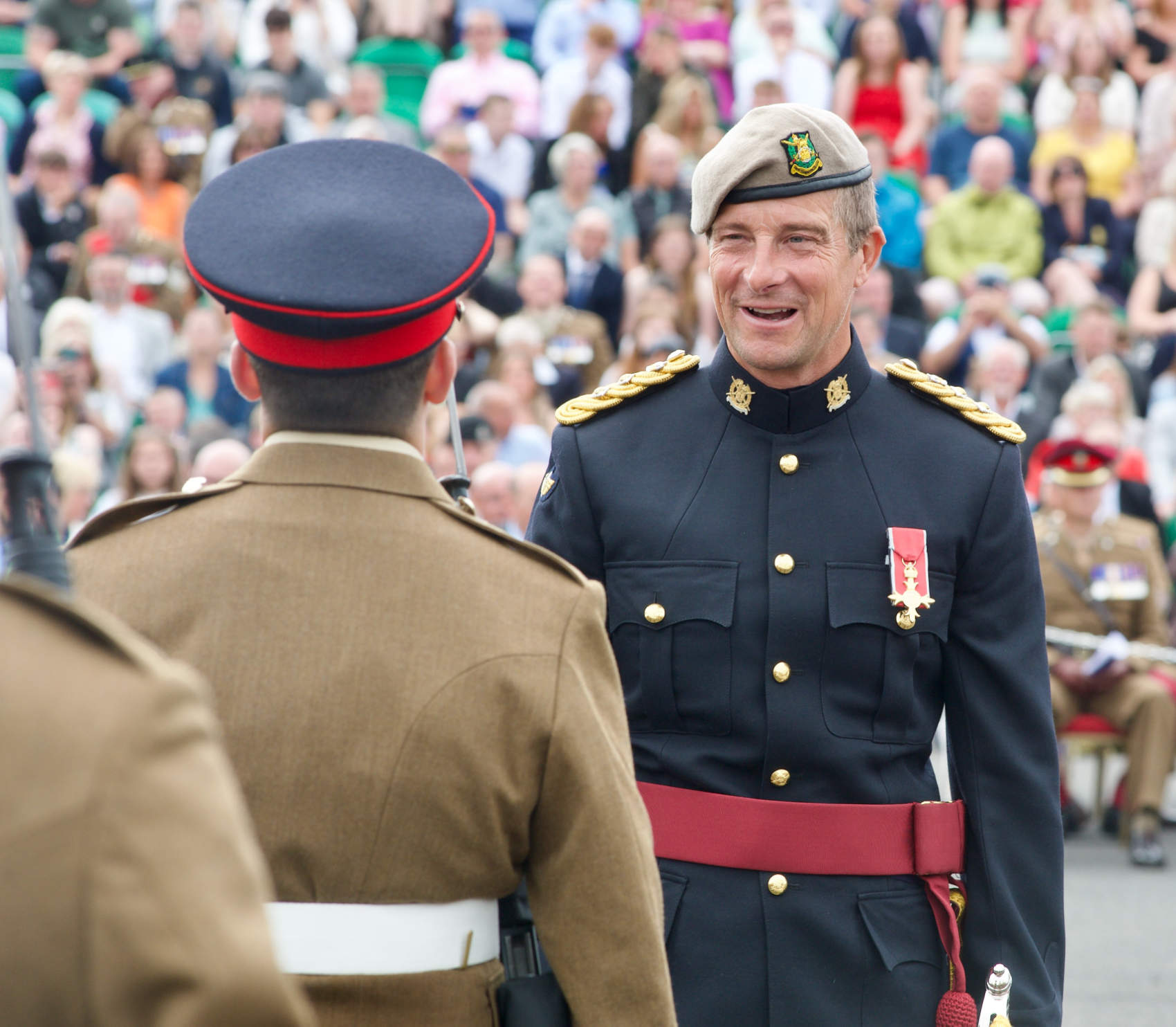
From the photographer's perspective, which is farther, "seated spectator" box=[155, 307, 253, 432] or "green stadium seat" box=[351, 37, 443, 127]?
"green stadium seat" box=[351, 37, 443, 127]

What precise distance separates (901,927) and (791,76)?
36.7 feet

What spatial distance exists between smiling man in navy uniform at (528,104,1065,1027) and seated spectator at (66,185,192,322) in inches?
326

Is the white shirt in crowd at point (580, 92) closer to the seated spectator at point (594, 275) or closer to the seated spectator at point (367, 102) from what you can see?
the seated spectator at point (367, 102)

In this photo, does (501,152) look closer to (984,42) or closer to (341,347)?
(984,42)

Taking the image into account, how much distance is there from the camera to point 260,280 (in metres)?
1.97

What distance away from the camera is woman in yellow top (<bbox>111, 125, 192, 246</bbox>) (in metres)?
11.6

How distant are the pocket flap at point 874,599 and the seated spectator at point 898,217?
364 inches

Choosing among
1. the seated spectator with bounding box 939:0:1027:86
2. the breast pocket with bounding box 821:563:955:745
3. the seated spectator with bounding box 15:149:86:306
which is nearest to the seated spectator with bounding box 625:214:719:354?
the seated spectator with bounding box 15:149:86:306

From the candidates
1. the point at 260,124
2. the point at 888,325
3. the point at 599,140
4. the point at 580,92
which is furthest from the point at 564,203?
the point at 888,325

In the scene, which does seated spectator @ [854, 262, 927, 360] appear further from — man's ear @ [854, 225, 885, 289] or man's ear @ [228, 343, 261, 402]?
man's ear @ [228, 343, 261, 402]

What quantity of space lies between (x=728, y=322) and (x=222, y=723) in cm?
135

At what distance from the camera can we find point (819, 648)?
9.36 ft

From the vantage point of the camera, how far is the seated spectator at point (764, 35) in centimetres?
1360

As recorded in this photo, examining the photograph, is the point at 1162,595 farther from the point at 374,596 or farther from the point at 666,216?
the point at 374,596
